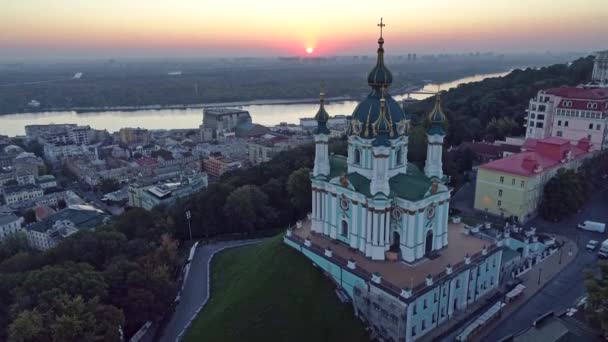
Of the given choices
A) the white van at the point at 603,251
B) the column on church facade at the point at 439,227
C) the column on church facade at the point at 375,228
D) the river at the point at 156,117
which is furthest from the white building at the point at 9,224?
the river at the point at 156,117

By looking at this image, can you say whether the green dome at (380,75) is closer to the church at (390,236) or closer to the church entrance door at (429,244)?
the church at (390,236)

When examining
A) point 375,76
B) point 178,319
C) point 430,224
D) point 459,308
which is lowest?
point 178,319

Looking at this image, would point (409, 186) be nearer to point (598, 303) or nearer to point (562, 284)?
point (598, 303)

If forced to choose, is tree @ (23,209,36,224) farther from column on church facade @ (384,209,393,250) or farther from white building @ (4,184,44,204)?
column on church facade @ (384,209,393,250)

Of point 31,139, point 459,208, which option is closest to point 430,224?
point 459,208

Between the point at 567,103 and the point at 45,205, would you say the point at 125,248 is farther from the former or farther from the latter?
the point at 567,103

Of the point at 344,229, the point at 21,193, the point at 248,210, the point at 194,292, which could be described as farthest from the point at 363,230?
the point at 21,193
